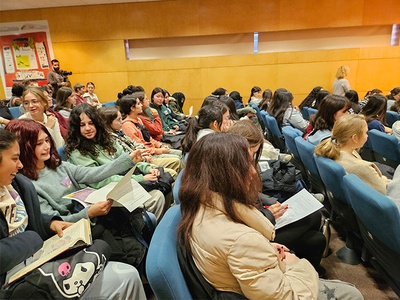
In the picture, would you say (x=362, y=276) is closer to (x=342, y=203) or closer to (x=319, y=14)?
(x=342, y=203)

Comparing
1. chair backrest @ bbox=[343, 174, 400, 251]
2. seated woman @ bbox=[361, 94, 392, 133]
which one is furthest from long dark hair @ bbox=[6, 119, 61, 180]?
seated woman @ bbox=[361, 94, 392, 133]

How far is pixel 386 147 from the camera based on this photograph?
2.86 metres

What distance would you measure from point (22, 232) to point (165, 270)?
75 cm

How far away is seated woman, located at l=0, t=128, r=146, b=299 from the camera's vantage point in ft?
3.58

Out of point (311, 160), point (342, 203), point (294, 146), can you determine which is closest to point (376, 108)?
point (294, 146)

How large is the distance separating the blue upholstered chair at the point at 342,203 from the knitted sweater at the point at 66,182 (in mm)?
1379

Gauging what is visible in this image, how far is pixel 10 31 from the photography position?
7.51m

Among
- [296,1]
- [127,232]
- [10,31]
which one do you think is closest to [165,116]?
[127,232]

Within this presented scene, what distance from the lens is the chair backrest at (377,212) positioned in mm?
1176

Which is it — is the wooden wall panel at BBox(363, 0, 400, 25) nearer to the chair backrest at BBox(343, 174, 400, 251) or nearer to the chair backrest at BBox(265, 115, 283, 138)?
the chair backrest at BBox(265, 115, 283, 138)

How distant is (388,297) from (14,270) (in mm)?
2103

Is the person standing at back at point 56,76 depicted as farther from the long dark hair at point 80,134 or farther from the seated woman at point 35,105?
the long dark hair at point 80,134

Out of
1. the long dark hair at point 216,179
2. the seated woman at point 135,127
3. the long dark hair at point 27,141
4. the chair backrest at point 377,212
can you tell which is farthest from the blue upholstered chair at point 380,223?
the seated woman at point 135,127

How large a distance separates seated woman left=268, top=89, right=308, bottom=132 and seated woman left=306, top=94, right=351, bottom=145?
4.15 feet
